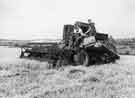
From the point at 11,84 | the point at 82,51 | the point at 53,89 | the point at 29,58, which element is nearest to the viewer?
the point at 53,89

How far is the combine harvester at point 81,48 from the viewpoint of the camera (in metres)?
7.02

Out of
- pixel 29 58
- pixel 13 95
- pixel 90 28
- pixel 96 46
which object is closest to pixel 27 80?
pixel 13 95

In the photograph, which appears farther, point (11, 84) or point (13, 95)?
point (11, 84)

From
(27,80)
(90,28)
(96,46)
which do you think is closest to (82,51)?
(96,46)

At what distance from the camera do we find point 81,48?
7164mm

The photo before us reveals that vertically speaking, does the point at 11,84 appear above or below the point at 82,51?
below

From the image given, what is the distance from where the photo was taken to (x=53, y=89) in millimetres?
3568

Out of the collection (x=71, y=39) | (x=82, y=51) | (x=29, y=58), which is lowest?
(x=29, y=58)

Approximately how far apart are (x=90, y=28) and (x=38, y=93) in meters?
4.89

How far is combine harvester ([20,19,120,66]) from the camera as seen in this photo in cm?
702

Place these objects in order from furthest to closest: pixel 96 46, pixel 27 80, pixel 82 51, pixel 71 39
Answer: pixel 71 39
pixel 82 51
pixel 96 46
pixel 27 80

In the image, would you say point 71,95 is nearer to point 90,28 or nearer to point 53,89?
point 53,89

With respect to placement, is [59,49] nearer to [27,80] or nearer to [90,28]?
[90,28]

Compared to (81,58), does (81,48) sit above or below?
above
